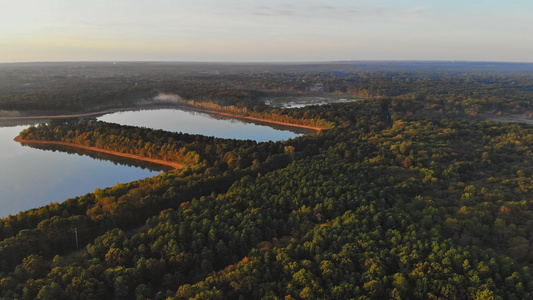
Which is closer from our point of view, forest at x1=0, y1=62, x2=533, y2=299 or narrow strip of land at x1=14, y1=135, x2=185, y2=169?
forest at x1=0, y1=62, x2=533, y2=299

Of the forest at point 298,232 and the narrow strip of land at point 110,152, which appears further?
the narrow strip of land at point 110,152

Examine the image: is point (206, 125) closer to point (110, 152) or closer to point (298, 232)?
point (110, 152)

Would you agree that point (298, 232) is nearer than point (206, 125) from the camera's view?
Yes

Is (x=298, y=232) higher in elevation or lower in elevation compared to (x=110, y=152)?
lower

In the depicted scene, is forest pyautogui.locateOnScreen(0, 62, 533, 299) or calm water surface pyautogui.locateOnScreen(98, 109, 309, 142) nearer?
forest pyautogui.locateOnScreen(0, 62, 533, 299)

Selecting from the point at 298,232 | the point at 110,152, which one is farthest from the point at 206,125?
the point at 298,232

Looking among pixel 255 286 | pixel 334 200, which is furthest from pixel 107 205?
pixel 334 200

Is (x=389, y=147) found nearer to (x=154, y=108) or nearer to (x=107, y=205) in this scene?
(x=107, y=205)

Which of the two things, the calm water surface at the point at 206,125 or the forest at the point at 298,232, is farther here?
the calm water surface at the point at 206,125
